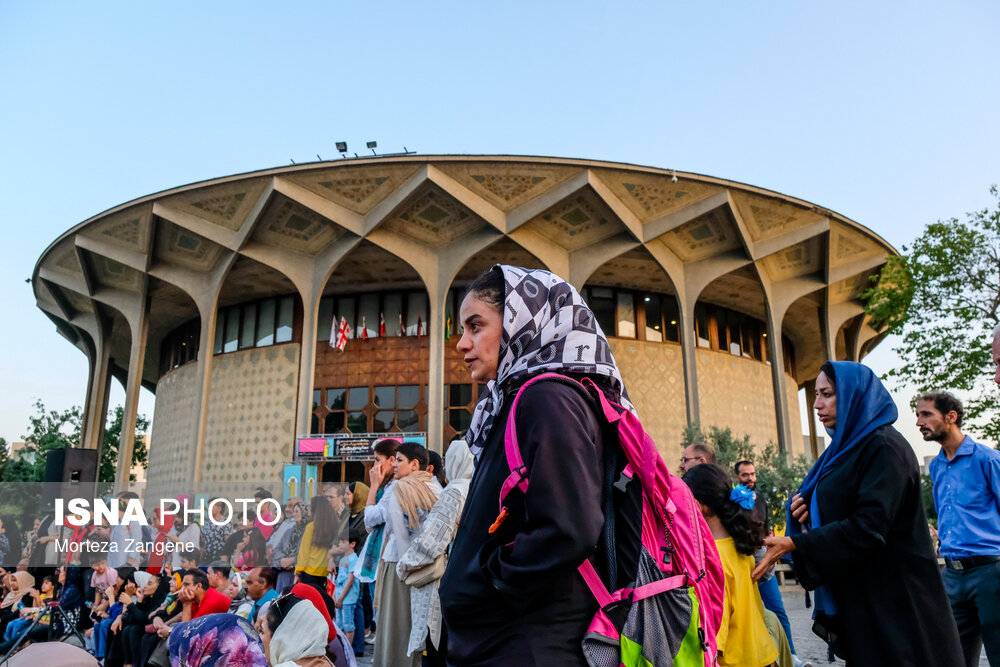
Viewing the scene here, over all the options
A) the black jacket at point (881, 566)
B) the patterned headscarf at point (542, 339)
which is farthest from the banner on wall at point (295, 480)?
the patterned headscarf at point (542, 339)

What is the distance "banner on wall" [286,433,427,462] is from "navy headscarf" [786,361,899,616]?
60.7ft

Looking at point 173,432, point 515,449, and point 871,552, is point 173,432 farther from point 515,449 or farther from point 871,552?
point 515,449

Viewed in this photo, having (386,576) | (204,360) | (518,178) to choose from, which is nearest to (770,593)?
(386,576)

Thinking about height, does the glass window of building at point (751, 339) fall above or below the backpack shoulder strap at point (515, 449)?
above

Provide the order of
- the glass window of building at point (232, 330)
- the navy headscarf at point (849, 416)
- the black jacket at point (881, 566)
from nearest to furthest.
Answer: the black jacket at point (881, 566) < the navy headscarf at point (849, 416) < the glass window of building at point (232, 330)

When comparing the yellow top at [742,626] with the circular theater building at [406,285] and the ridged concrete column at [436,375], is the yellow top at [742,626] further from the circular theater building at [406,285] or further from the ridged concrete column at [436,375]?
the circular theater building at [406,285]

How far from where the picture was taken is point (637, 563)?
1.60 meters

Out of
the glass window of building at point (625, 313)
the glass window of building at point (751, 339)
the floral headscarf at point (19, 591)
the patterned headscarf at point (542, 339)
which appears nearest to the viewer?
the patterned headscarf at point (542, 339)

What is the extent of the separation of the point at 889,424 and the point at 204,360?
70.5ft

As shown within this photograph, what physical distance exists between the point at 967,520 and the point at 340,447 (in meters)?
19.0

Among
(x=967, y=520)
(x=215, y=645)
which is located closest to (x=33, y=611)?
(x=215, y=645)

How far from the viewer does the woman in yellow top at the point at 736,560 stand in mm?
2957

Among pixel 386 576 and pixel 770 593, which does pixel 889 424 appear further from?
pixel 386 576

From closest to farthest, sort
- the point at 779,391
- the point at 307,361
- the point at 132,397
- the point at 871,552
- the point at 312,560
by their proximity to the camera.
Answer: the point at 871,552 < the point at 312,560 < the point at 307,361 < the point at 132,397 < the point at 779,391
